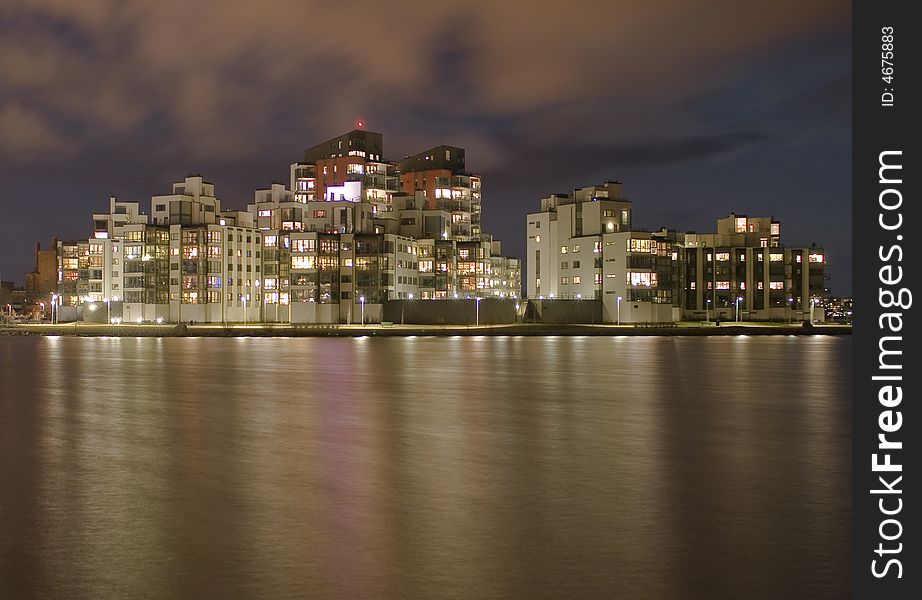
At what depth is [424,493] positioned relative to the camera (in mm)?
13891

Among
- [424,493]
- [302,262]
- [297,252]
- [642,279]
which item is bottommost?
[424,493]

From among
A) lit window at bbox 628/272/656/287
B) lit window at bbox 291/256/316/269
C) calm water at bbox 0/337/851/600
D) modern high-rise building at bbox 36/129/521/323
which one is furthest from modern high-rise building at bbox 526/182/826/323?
calm water at bbox 0/337/851/600

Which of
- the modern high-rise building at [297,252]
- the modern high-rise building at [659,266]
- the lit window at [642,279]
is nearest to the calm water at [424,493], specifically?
the lit window at [642,279]

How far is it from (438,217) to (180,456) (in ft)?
407

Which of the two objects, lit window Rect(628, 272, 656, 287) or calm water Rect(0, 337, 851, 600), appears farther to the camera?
lit window Rect(628, 272, 656, 287)

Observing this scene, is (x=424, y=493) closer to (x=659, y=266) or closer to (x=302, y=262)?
(x=659, y=266)

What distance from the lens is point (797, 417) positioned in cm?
2459

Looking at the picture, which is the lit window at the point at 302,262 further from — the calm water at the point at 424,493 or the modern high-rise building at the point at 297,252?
the calm water at the point at 424,493

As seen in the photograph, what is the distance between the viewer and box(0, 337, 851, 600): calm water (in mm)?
9586

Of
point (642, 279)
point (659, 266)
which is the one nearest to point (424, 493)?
point (642, 279)

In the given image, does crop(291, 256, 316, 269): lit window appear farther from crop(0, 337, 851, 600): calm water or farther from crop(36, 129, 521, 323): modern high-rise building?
crop(0, 337, 851, 600): calm water

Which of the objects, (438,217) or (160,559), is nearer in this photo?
(160,559)

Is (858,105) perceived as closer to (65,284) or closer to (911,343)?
(911,343)

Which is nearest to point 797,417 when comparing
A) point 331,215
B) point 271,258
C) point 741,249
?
point 331,215
